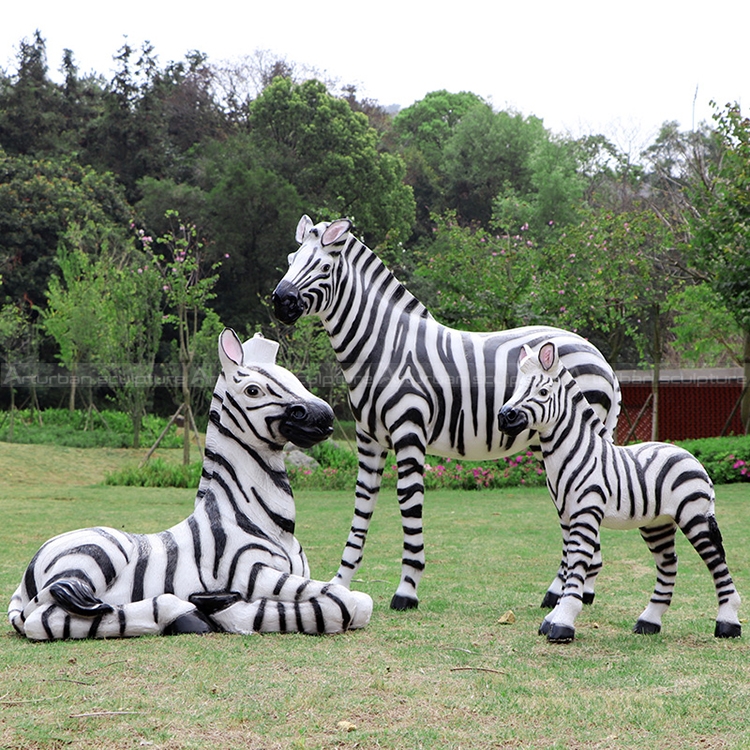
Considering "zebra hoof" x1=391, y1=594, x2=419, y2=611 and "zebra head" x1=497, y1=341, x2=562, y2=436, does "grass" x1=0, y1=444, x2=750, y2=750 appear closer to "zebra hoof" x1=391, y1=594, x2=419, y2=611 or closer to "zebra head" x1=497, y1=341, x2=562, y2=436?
"zebra hoof" x1=391, y1=594, x2=419, y2=611

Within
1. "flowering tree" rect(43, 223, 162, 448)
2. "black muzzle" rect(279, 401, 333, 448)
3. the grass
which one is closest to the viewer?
the grass

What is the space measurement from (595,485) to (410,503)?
1.43m

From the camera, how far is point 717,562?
516cm

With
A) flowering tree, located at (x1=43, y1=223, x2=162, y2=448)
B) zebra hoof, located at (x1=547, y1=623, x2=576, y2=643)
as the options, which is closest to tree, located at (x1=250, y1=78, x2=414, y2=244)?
flowering tree, located at (x1=43, y1=223, x2=162, y2=448)

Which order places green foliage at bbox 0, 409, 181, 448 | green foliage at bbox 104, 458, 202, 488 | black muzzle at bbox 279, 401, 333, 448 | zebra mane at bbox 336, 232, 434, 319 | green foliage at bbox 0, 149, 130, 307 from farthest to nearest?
green foliage at bbox 0, 149, 130, 307
green foliage at bbox 0, 409, 181, 448
green foliage at bbox 104, 458, 202, 488
zebra mane at bbox 336, 232, 434, 319
black muzzle at bbox 279, 401, 333, 448

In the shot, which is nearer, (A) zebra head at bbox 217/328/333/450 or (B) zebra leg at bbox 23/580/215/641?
(B) zebra leg at bbox 23/580/215/641

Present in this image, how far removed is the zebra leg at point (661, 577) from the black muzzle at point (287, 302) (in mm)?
2573

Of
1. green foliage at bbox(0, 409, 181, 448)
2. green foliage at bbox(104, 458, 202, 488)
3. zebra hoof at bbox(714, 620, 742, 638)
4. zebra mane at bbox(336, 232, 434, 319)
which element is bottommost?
green foliage at bbox(104, 458, 202, 488)

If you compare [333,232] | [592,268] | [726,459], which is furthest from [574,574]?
[592,268]

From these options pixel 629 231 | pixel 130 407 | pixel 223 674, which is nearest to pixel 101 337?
pixel 130 407

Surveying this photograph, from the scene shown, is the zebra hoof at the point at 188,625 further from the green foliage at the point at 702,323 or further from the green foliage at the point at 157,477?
the green foliage at the point at 702,323

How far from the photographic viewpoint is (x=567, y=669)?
4434 mm

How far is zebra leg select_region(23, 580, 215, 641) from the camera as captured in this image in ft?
15.9

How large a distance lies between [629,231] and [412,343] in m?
16.1
